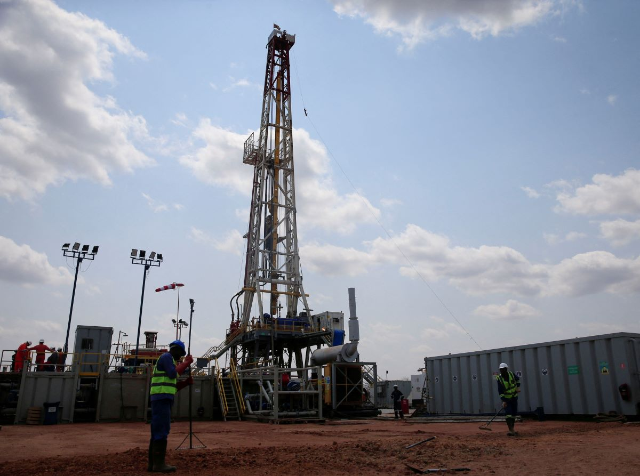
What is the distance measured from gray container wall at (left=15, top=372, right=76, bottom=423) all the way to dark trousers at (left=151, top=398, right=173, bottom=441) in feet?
47.4

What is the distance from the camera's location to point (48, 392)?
1873 cm

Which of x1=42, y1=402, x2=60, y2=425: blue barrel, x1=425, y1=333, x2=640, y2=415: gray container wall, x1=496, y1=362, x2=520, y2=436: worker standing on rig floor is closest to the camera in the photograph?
x1=496, y1=362, x2=520, y2=436: worker standing on rig floor

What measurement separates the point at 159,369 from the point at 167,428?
73 centimetres

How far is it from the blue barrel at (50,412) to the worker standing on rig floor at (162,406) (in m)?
14.1

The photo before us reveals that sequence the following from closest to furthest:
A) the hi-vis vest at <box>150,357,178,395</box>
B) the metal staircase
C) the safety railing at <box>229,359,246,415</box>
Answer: the hi-vis vest at <box>150,357,178,395</box>
the safety railing at <box>229,359,246,415</box>
the metal staircase

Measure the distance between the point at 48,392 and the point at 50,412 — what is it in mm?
849

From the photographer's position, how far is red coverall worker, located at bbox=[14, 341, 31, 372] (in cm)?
1928

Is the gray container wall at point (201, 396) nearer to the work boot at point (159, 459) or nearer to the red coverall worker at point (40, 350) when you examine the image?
the red coverall worker at point (40, 350)

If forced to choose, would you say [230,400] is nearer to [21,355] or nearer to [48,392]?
[48,392]

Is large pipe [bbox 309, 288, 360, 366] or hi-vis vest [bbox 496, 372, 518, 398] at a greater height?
large pipe [bbox 309, 288, 360, 366]

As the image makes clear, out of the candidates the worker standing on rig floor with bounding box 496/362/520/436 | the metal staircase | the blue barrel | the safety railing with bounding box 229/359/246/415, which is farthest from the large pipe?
the worker standing on rig floor with bounding box 496/362/520/436

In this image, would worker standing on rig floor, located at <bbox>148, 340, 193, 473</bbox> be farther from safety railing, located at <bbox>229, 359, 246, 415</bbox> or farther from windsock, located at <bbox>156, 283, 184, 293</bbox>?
windsock, located at <bbox>156, 283, 184, 293</bbox>

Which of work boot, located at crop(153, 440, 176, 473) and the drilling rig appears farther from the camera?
the drilling rig

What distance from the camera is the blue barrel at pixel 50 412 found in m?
18.1
